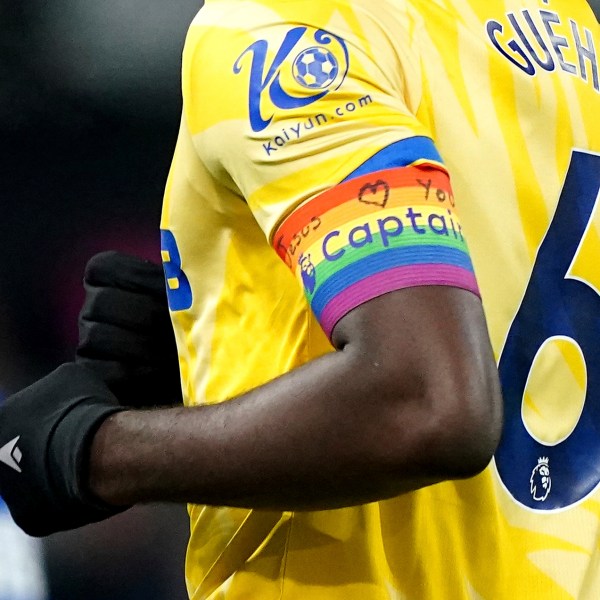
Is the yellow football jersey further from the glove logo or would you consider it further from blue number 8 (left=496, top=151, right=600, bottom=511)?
the glove logo

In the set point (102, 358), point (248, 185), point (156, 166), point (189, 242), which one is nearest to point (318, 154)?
point (248, 185)

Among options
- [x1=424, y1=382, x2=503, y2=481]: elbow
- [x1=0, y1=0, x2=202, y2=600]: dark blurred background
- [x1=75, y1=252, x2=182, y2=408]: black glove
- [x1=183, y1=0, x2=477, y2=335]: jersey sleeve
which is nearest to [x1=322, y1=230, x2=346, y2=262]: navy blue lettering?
[x1=183, y1=0, x2=477, y2=335]: jersey sleeve

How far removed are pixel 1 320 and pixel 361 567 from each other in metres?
1.08

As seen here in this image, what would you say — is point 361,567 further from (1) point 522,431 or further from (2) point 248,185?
(2) point 248,185

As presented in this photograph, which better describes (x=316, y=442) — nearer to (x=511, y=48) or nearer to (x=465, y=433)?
(x=465, y=433)

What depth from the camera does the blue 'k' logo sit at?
0.57m

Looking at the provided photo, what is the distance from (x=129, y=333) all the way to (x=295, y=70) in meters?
0.37

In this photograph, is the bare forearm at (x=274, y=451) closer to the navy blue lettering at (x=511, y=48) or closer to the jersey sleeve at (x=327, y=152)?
the jersey sleeve at (x=327, y=152)

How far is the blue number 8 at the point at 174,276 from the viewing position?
72 centimetres

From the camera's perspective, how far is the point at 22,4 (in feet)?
5.17

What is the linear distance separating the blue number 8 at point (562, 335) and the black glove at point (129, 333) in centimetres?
33

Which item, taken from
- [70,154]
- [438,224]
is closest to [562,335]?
[438,224]

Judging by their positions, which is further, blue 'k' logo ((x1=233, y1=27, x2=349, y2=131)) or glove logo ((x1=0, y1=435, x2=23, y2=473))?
glove logo ((x1=0, y1=435, x2=23, y2=473))

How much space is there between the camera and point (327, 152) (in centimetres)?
56
